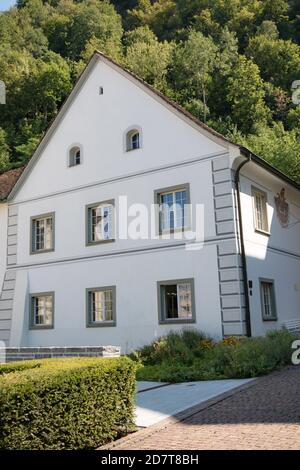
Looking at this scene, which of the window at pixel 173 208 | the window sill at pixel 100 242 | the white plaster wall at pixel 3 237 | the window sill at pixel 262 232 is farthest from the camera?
the white plaster wall at pixel 3 237

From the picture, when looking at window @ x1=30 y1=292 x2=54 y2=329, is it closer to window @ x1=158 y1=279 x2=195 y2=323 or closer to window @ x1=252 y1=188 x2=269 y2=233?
window @ x1=158 y1=279 x2=195 y2=323

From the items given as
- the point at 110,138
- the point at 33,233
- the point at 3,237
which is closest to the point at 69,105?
the point at 110,138

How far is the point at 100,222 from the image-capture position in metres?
19.3

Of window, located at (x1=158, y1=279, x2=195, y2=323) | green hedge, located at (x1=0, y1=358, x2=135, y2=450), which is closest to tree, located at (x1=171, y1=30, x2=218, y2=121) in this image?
window, located at (x1=158, y1=279, x2=195, y2=323)

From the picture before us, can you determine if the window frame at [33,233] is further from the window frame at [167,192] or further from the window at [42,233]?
the window frame at [167,192]

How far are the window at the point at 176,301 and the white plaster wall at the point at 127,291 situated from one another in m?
0.19

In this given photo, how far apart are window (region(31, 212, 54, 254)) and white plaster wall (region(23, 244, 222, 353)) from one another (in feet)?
3.01

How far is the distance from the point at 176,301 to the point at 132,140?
6379 mm

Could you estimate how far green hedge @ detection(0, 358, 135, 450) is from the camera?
6.22 meters

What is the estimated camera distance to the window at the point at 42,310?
1973 centimetres

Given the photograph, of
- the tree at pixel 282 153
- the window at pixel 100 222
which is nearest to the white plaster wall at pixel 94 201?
the window at pixel 100 222

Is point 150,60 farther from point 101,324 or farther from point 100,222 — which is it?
point 101,324

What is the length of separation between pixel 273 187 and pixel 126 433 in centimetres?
1395
